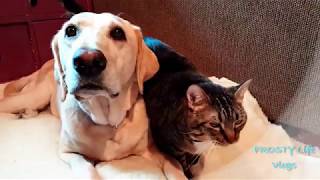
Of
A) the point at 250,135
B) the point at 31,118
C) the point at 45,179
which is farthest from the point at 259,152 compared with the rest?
the point at 31,118

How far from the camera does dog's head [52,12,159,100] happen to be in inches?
41.6

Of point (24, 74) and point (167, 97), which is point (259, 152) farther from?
point (24, 74)

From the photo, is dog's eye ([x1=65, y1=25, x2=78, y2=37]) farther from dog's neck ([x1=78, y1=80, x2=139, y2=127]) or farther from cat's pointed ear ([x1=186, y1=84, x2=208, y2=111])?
cat's pointed ear ([x1=186, y1=84, x2=208, y2=111])

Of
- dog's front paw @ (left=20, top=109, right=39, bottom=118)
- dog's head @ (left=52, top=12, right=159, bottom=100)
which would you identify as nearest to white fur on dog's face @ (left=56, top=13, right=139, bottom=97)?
dog's head @ (left=52, top=12, right=159, bottom=100)

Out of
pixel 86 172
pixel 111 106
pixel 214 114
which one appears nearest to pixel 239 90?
pixel 214 114

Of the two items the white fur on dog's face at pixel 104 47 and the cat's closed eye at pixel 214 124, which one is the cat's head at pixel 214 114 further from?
the white fur on dog's face at pixel 104 47

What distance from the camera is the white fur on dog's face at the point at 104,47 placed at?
1090mm

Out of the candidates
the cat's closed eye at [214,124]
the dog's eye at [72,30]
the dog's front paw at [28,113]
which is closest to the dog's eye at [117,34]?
the dog's eye at [72,30]

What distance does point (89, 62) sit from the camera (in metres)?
1.03

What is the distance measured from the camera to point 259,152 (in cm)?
137

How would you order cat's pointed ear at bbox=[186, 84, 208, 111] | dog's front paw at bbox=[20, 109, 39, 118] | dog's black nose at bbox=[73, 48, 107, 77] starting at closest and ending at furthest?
1. dog's black nose at bbox=[73, 48, 107, 77]
2. cat's pointed ear at bbox=[186, 84, 208, 111]
3. dog's front paw at bbox=[20, 109, 39, 118]

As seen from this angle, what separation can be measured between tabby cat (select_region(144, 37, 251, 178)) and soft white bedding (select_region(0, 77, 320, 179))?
9 cm

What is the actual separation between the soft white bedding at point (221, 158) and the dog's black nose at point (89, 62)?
352 mm

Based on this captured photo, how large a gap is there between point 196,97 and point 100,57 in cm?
29
